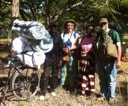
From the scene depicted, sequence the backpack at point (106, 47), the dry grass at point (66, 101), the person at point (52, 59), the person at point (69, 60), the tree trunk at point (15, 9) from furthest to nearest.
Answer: the tree trunk at point (15, 9) → the person at point (69, 60) → the person at point (52, 59) → the dry grass at point (66, 101) → the backpack at point (106, 47)

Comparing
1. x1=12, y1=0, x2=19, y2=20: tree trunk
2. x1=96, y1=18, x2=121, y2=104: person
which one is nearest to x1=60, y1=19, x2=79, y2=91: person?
x1=96, y1=18, x2=121, y2=104: person

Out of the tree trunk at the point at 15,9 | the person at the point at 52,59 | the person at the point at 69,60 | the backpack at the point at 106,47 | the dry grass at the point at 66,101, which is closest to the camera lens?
the backpack at the point at 106,47

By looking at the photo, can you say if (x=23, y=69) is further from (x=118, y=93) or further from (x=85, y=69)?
(x=118, y=93)


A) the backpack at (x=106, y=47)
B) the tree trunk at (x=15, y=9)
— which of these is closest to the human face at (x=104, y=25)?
the backpack at (x=106, y=47)

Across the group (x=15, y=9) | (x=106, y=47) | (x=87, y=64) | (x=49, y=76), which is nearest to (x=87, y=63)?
(x=87, y=64)

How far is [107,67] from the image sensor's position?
720 centimetres

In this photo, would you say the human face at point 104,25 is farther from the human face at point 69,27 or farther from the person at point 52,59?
the person at point 52,59

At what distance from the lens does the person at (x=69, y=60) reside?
7543mm

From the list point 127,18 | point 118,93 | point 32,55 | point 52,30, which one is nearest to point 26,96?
point 32,55

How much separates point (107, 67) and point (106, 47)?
47 cm

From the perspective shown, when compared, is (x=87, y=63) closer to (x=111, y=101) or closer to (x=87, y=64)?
(x=87, y=64)

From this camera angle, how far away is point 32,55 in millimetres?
6918

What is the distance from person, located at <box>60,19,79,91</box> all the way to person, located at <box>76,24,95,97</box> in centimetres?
26

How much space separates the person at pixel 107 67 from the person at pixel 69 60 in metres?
0.62
